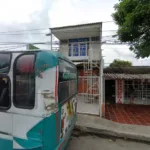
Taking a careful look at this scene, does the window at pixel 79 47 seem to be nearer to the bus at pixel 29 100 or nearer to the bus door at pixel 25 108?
the bus at pixel 29 100

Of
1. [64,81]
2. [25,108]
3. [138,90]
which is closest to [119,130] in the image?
[64,81]

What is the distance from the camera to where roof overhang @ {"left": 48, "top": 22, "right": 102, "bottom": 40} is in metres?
7.97

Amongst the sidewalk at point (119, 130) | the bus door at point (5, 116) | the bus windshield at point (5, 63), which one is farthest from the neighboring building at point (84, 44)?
the bus windshield at point (5, 63)

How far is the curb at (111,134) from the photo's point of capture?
3852mm

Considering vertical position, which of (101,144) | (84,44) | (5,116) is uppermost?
(84,44)

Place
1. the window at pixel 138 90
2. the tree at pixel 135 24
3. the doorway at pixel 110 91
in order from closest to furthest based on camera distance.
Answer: the tree at pixel 135 24 < the window at pixel 138 90 < the doorway at pixel 110 91

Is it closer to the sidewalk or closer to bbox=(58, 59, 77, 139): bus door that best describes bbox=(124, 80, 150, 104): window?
the sidewalk

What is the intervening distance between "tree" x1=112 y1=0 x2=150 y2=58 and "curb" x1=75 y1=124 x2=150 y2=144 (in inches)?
182

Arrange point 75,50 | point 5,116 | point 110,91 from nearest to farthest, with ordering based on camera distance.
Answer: point 5,116 < point 75,50 < point 110,91

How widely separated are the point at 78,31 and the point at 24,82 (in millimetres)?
7533

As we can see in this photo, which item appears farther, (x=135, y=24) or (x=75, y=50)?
(x=75, y=50)

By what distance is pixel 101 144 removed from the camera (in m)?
3.60

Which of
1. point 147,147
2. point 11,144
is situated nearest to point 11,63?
point 11,144

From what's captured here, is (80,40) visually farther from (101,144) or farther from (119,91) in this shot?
(101,144)
